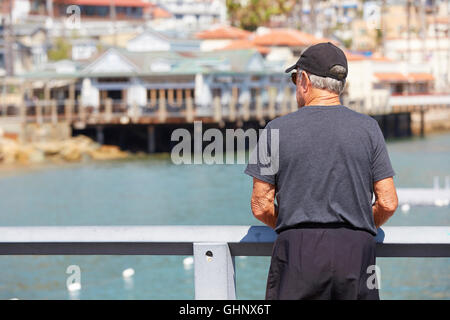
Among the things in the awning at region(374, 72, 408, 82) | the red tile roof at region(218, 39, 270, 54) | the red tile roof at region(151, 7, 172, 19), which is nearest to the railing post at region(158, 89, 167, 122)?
the red tile roof at region(218, 39, 270, 54)

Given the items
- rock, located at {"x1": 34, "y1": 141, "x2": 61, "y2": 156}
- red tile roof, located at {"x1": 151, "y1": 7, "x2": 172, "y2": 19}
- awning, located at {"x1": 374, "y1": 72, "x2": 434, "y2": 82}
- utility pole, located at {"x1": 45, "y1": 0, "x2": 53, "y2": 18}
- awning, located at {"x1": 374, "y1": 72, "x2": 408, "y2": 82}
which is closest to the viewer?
rock, located at {"x1": 34, "y1": 141, "x2": 61, "y2": 156}

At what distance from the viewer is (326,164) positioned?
11.3ft

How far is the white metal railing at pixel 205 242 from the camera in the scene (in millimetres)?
3502

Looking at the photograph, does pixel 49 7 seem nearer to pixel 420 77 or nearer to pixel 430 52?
pixel 420 77

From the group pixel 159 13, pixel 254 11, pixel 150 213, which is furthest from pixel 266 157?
pixel 159 13

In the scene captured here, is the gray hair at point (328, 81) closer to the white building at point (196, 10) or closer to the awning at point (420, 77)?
the awning at point (420, 77)

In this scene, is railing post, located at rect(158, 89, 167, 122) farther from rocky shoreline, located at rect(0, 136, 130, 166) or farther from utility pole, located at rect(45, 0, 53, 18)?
utility pole, located at rect(45, 0, 53, 18)

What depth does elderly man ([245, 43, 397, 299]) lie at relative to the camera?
3.34 m

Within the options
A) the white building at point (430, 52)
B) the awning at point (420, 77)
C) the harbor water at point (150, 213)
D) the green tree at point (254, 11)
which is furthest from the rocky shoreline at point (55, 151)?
the white building at point (430, 52)

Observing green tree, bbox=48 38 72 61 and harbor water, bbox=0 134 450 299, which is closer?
harbor water, bbox=0 134 450 299

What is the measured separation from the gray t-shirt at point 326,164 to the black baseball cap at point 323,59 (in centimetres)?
19

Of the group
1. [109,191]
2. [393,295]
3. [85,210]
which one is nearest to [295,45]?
[109,191]

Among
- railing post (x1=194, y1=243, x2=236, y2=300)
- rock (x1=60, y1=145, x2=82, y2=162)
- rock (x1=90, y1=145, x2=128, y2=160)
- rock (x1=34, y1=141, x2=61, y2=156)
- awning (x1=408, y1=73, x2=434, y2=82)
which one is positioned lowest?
rock (x1=90, y1=145, x2=128, y2=160)

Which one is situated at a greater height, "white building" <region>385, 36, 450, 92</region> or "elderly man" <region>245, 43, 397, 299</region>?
"elderly man" <region>245, 43, 397, 299</region>
